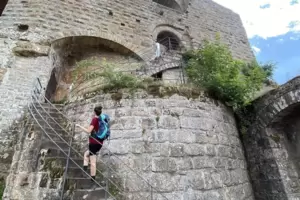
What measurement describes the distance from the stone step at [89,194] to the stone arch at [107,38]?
584 cm

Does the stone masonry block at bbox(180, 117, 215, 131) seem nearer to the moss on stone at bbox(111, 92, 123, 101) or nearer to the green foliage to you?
the green foliage

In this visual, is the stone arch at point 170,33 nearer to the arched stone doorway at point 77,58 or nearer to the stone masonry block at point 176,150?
the arched stone doorway at point 77,58

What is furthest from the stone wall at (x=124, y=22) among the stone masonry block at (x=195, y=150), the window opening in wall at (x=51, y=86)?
the stone masonry block at (x=195, y=150)

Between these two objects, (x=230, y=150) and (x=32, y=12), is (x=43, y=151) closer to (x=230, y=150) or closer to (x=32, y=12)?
(x=230, y=150)

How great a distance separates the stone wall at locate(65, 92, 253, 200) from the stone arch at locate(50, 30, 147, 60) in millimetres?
4124

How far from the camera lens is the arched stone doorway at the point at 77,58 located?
7238mm

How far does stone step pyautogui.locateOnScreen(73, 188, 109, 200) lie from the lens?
303cm

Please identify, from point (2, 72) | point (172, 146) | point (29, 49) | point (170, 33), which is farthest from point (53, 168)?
point (170, 33)

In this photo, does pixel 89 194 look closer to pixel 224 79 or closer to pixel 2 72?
pixel 224 79

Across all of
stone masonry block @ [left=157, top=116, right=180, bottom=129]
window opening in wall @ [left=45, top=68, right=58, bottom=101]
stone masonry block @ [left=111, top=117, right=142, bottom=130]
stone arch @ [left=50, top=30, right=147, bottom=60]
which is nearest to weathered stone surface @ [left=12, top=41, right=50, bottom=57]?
stone arch @ [left=50, top=30, right=147, bottom=60]

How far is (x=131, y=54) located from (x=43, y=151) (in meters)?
6.04

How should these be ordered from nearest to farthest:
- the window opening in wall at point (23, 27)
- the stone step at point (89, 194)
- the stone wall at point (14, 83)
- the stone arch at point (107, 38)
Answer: the stone step at point (89, 194), the stone wall at point (14, 83), the window opening in wall at point (23, 27), the stone arch at point (107, 38)

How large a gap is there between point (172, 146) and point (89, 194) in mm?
1530

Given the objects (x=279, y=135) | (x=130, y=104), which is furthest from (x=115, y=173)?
(x=279, y=135)
